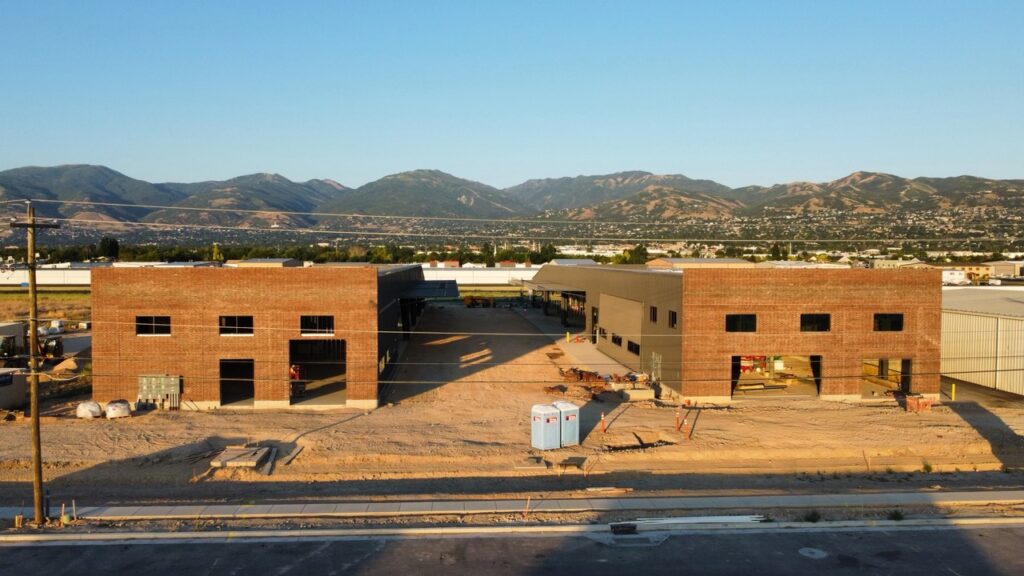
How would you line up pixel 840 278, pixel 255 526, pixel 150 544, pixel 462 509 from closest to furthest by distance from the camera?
1. pixel 150 544
2. pixel 255 526
3. pixel 462 509
4. pixel 840 278

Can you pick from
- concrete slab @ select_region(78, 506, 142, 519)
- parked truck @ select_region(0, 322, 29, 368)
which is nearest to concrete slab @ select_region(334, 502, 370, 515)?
concrete slab @ select_region(78, 506, 142, 519)

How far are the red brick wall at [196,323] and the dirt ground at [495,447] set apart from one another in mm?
1938

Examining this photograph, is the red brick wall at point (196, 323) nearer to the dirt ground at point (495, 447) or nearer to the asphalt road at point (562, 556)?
the dirt ground at point (495, 447)

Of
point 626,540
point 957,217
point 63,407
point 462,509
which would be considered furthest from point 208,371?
point 957,217

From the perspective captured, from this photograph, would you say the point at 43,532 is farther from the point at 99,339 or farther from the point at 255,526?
the point at 99,339

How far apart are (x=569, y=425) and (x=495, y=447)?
2822 mm

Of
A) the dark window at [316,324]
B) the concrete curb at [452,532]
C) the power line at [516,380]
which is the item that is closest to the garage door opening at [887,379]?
the power line at [516,380]

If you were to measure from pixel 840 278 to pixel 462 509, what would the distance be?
2342cm

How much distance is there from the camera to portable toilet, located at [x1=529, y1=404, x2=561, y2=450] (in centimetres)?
2616

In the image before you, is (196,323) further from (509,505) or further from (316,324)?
(509,505)

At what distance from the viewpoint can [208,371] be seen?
3159cm

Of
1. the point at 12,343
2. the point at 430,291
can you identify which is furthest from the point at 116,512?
the point at 430,291

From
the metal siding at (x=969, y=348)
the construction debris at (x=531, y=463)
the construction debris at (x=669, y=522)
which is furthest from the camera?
the metal siding at (x=969, y=348)

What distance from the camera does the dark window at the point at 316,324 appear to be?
31.6 m
